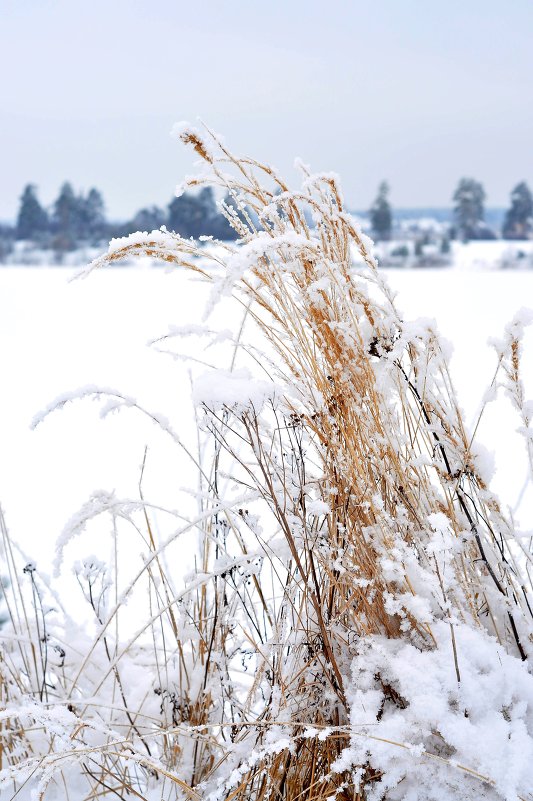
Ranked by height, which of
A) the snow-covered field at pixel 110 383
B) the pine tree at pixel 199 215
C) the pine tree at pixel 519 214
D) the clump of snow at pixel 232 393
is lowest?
the snow-covered field at pixel 110 383

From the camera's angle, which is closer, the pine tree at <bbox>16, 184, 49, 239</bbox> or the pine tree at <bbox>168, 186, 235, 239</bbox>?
the pine tree at <bbox>168, 186, 235, 239</bbox>

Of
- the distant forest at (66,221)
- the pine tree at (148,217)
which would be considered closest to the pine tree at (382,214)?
the distant forest at (66,221)

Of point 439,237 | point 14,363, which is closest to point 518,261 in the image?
point 439,237

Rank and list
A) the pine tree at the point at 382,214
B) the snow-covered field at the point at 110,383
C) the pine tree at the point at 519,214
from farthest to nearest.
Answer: the pine tree at the point at 519,214
the pine tree at the point at 382,214
the snow-covered field at the point at 110,383

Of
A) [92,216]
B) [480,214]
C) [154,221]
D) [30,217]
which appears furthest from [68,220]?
Answer: [480,214]

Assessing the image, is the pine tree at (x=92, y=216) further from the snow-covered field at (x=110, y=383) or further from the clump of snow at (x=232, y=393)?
the clump of snow at (x=232, y=393)

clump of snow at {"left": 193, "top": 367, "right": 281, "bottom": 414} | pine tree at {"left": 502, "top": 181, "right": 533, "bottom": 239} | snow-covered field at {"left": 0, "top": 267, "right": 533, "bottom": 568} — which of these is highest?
pine tree at {"left": 502, "top": 181, "right": 533, "bottom": 239}

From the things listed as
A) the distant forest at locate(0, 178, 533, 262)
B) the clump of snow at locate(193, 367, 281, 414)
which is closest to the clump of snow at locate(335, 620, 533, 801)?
the clump of snow at locate(193, 367, 281, 414)

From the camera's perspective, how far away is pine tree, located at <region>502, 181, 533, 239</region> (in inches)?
1107

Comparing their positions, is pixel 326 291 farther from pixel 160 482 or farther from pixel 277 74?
pixel 277 74

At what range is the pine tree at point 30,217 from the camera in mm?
27078

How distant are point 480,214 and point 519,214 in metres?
1.59

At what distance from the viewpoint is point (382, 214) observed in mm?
26641

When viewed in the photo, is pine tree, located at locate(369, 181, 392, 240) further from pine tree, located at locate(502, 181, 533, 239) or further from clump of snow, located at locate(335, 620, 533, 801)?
clump of snow, located at locate(335, 620, 533, 801)
